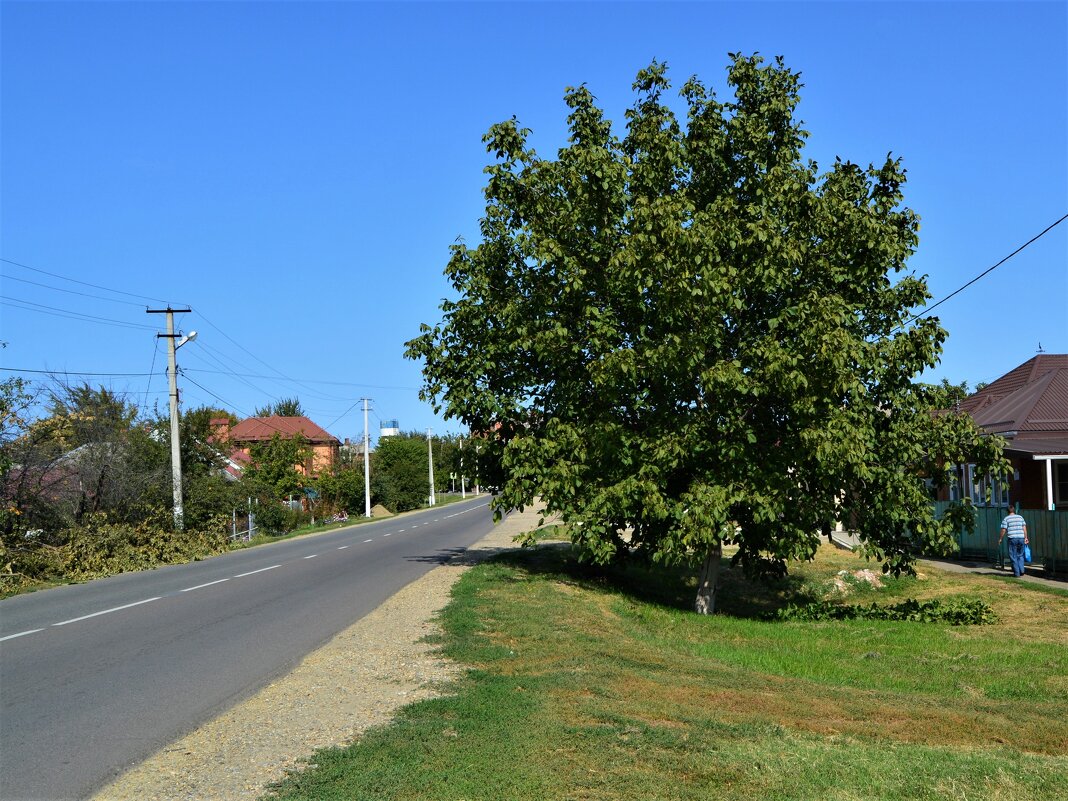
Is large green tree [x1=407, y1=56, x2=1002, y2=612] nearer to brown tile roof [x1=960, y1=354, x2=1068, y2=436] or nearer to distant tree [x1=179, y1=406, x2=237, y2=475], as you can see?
brown tile roof [x1=960, y1=354, x2=1068, y2=436]

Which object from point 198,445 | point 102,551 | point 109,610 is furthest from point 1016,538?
point 198,445

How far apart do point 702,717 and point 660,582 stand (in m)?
15.1

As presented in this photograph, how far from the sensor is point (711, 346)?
53.0 feet

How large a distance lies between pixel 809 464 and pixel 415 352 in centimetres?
732

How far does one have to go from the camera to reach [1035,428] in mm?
28359

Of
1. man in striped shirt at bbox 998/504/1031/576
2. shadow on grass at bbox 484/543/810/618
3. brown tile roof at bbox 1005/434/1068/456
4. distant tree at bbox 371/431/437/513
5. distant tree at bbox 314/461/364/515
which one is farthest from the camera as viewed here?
distant tree at bbox 371/431/437/513

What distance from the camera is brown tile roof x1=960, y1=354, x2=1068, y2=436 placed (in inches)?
1125

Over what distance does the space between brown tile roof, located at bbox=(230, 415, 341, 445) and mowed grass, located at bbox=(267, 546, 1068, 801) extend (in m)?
92.7

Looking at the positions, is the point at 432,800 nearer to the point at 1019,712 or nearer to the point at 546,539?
the point at 1019,712

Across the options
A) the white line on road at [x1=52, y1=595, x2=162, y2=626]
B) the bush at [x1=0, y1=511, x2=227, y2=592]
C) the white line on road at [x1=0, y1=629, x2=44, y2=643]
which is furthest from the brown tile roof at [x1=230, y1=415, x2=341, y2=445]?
the white line on road at [x1=0, y1=629, x2=44, y2=643]

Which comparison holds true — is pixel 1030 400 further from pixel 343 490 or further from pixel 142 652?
pixel 343 490

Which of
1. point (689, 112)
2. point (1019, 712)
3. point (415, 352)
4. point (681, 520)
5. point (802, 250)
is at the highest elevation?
point (689, 112)

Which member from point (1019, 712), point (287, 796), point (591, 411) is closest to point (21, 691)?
point (287, 796)

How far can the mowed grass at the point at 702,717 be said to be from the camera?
5730 mm
